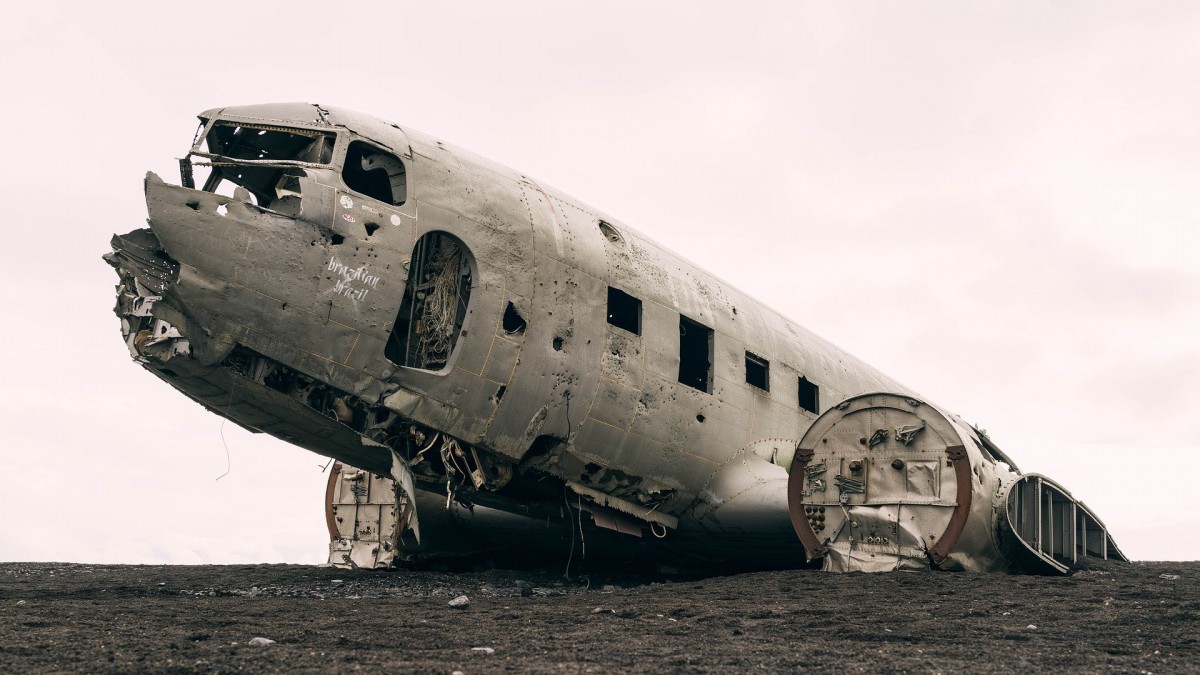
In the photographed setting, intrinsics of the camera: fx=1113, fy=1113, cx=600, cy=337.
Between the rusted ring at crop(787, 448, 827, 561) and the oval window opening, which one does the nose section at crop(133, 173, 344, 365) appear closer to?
the oval window opening

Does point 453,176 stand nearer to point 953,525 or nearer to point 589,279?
point 589,279

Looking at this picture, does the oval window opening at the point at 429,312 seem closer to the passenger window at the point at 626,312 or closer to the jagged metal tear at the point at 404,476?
the jagged metal tear at the point at 404,476

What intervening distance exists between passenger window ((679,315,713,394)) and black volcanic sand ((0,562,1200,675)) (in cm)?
295

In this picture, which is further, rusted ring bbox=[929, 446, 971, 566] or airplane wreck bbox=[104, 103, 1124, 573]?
rusted ring bbox=[929, 446, 971, 566]

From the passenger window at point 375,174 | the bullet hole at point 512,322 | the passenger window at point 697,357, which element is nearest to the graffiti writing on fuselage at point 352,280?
the passenger window at point 375,174

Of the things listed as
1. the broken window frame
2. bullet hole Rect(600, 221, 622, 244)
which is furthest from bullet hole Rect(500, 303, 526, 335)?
the broken window frame

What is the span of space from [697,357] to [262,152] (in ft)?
20.6

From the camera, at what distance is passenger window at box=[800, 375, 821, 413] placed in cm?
1708

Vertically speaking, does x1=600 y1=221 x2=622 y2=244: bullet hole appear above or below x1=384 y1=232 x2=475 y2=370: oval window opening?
above

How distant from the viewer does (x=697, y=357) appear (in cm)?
1518

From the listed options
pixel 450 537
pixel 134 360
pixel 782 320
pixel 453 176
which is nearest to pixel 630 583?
pixel 450 537

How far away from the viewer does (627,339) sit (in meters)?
13.6

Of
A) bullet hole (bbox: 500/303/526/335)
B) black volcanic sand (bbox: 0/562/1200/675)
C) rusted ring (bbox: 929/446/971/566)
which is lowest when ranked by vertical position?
black volcanic sand (bbox: 0/562/1200/675)

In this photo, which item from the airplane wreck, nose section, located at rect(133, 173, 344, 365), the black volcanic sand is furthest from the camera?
the airplane wreck
